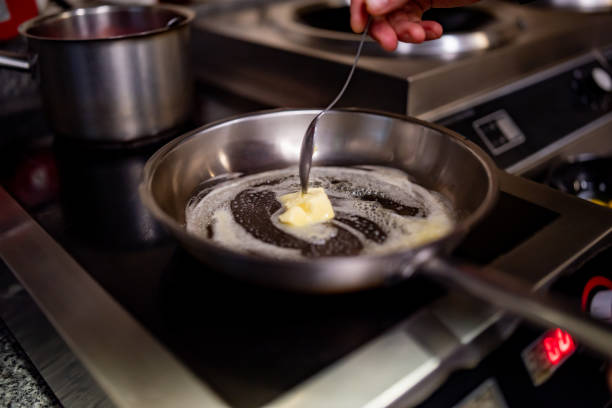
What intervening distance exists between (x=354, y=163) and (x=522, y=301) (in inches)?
15.9

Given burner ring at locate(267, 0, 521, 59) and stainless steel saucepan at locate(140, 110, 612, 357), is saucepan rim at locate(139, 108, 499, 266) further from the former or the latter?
burner ring at locate(267, 0, 521, 59)

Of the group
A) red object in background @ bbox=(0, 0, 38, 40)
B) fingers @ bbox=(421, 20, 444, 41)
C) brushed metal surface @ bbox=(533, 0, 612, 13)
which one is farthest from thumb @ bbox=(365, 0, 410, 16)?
brushed metal surface @ bbox=(533, 0, 612, 13)

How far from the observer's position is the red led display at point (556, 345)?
63 cm

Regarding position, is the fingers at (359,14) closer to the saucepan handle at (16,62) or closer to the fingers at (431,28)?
the fingers at (431,28)

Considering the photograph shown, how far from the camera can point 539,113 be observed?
1129 mm

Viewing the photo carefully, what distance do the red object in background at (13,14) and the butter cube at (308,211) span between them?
0.77m

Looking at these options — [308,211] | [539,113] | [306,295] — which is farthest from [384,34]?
[539,113]

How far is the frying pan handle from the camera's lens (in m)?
0.42

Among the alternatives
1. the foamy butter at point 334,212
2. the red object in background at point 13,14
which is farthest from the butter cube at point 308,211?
the red object in background at point 13,14

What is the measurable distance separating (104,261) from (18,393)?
0.22 m

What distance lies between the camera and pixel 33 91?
3.81ft

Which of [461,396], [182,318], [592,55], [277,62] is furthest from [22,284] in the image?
[592,55]

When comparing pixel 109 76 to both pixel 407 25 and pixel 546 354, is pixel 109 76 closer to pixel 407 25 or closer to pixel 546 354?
pixel 407 25

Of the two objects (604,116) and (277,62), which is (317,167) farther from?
(604,116)
